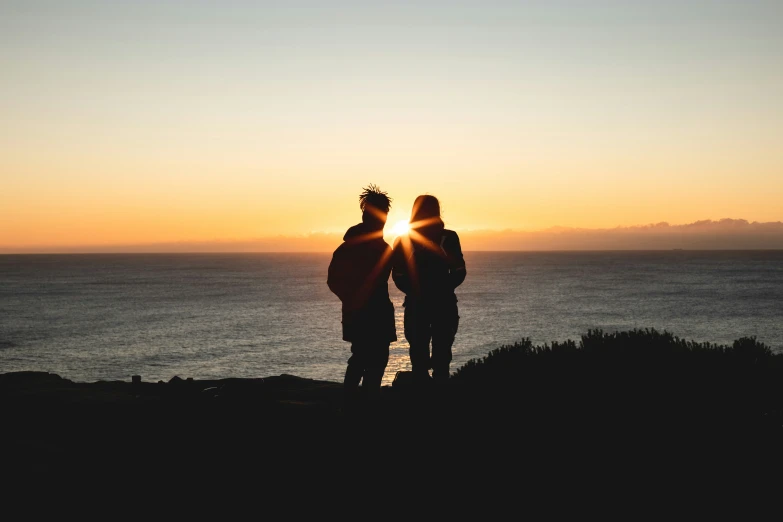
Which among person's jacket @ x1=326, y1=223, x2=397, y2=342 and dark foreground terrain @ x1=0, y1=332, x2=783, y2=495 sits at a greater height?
person's jacket @ x1=326, y1=223, x2=397, y2=342

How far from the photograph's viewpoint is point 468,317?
55.3 m

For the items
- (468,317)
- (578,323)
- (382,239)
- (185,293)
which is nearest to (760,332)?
(578,323)

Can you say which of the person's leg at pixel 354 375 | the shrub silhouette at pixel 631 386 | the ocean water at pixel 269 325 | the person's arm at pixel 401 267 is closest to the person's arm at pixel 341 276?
the person's leg at pixel 354 375

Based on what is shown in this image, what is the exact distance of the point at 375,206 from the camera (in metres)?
6.77

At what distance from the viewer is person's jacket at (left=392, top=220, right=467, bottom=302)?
25.4 feet

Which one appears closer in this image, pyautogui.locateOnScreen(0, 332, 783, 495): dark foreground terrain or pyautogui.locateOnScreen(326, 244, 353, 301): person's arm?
pyautogui.locateOnScreen(0, 332, 783, 495): dark foreground terrain

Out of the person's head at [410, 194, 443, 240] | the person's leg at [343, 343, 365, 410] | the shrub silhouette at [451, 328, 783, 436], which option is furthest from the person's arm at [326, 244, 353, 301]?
the shrub silhouette at [451, 328, 783, 436]

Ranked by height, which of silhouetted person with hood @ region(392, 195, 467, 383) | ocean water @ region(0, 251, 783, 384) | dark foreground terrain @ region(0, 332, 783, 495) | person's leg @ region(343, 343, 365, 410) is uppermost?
silhouetted person with hood @ region(392, 195, 467, 383)

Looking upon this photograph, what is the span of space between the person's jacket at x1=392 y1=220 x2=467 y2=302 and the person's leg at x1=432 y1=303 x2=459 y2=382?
6.6 inches

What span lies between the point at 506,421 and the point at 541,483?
127 cm

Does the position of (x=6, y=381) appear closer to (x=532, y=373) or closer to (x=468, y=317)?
(x=532, y=373)

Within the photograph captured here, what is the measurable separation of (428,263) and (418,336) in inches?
35.6

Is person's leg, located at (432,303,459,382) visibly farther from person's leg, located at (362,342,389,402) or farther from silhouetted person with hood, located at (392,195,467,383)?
person's leg, located at (362,342,389,402)

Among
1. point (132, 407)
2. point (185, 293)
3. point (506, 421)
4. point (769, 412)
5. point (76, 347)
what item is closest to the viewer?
point (506, 421)
